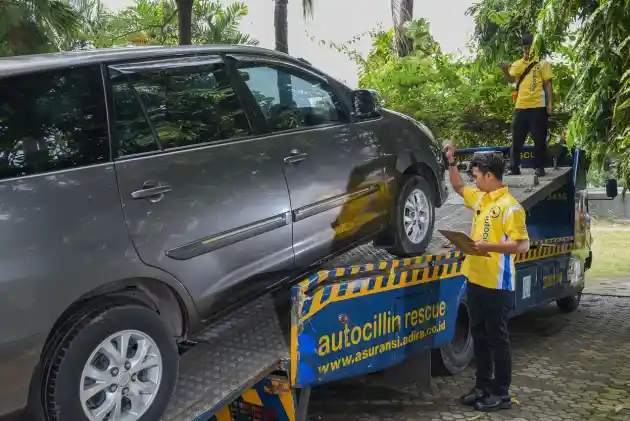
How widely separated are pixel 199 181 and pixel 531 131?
5039mm

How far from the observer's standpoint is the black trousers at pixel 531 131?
7090 mm

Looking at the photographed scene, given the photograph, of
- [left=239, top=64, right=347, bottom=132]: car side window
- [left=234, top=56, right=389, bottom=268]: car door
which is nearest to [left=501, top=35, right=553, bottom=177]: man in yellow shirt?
[left=234, top=56, right=389, bottom=268]: car door

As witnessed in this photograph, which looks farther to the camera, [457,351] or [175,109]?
[457,351]

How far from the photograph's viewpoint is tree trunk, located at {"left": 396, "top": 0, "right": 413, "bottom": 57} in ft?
51.7

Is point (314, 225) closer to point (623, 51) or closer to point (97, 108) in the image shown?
point (97, 108)

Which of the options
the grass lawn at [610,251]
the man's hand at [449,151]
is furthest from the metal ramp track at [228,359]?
the grass lawn at [610,251]

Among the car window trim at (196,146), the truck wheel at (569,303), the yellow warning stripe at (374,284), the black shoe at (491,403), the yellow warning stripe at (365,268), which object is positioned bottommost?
the truck wheel at (569,303)

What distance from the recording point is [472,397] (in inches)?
193

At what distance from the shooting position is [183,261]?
3.01 metres

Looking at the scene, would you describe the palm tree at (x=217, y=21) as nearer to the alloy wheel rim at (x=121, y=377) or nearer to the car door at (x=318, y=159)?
the car door at (x=318, y=159)

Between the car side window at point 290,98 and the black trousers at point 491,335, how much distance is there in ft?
5.14

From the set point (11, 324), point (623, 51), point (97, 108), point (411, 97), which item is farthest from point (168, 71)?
point (411, 97)

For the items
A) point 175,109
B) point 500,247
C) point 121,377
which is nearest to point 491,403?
point 500,247

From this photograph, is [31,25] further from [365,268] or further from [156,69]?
[365,268]
